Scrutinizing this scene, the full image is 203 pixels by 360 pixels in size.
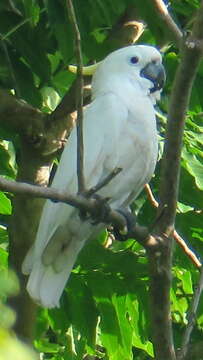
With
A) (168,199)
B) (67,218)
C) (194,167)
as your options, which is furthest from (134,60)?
(168,199)

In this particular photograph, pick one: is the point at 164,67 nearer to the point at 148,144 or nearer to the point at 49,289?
the point at 148,144

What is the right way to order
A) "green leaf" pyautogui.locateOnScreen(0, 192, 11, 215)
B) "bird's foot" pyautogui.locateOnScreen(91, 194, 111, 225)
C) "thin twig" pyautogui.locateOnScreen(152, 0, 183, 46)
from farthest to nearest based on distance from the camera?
"green leaf" pyautogui.locateOnScreen(0, 192, 11, 215)
"thin twig" pyautogui.locateOnScreen(152, 0, 183, 46)
"bird's foot" pyautogui.locateOnScreen(91, 194, 111, 225)

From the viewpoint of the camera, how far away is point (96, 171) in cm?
293

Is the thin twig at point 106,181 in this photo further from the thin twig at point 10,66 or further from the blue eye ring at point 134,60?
the blue eye ring at point 134,60

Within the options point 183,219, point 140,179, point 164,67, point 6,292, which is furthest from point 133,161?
point 6,292

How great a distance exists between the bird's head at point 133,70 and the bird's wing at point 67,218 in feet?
0.78

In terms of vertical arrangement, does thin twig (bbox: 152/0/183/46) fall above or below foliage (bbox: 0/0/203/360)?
above

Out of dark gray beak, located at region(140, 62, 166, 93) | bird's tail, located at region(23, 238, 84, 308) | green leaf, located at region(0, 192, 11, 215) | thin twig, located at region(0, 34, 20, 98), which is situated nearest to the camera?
bird's tail, located at region(23, 238, 84, 308)

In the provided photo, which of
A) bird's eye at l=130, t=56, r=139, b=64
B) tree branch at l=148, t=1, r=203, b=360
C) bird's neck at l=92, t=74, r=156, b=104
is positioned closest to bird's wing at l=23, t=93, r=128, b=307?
bird's neck at l=92, t=74, r=156, b=104

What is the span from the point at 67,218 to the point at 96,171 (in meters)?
0.22

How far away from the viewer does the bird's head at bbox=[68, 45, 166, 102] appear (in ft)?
10.8

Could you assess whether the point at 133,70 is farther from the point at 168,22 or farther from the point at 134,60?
the point at 168,22

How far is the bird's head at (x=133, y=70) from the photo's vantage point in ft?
10.8

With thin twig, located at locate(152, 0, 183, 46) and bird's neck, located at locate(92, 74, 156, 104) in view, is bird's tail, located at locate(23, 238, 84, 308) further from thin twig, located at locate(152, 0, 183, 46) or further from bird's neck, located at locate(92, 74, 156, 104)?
thin twig, located at locate(152, 0, 183, 46)
